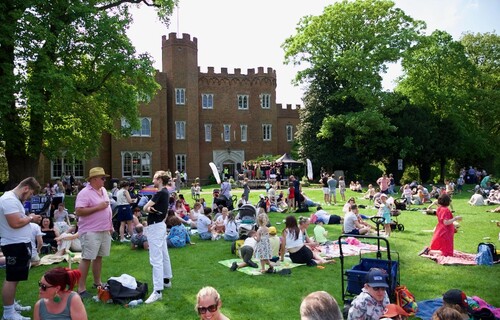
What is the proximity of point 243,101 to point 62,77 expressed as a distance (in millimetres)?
31141

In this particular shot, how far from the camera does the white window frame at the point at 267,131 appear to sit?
47.0m

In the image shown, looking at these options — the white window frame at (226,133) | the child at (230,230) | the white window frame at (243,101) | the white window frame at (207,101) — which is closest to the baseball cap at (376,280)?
the child at (230,230)

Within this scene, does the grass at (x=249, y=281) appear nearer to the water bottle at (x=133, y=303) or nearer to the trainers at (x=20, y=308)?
the water bottle at (x=133, y=303)

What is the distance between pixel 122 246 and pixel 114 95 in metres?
9.74

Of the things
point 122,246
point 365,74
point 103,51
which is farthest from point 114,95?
point 365,74

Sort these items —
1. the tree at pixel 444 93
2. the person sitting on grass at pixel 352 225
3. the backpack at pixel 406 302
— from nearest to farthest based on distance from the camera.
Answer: the backpack at pixel 406 302 < the person sitting on grass at pixel 352 225 < the tree at pixel 444 93

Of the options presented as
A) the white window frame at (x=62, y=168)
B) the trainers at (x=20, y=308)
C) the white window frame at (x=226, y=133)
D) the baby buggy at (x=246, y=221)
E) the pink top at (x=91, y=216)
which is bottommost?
the trainers at (x=20, y=308)

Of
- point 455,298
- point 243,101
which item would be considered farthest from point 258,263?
point 243,101

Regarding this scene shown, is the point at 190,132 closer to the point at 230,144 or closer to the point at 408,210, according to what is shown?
the point at 230,144

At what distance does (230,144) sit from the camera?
45844 mm

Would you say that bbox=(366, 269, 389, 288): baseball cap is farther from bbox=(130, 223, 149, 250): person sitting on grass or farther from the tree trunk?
the tree trunk

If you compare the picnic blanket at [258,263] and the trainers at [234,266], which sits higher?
the trainers at [234,266]

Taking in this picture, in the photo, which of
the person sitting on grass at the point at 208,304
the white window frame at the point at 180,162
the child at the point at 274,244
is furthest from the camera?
the white window frame at the point at 180,162

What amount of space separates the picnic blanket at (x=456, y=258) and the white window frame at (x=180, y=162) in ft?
114
